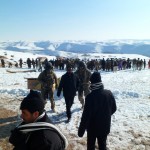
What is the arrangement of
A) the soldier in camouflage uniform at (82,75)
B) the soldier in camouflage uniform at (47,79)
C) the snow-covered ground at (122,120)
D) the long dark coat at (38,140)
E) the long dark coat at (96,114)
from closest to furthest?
1. the long dark coat at (38,140)
2. the long dark coat at (96,114)
3. the snow-covered ground at (122,120)
4. the soldier in camouflage uniform at (47,79)
5. the soldier in camouflage uniform at (82,75)

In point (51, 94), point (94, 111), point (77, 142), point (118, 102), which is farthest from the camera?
point (118, 102)

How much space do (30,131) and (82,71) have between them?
7.07 meters

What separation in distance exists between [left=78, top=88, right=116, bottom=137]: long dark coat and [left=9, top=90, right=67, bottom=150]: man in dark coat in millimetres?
2033

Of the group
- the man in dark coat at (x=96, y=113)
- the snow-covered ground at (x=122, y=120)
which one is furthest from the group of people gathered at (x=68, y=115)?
the snow-covered ground at (x=122, y=120)

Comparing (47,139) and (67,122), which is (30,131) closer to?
(47,139)

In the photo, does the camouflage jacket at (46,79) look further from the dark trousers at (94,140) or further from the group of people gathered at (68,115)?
the dark trousers at (94,140)

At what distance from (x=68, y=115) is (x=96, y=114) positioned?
13.3 feet

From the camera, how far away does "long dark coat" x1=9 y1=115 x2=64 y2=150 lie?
2795mm

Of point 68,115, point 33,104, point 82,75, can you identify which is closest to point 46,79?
point 82,75

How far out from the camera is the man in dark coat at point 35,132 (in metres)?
2.81

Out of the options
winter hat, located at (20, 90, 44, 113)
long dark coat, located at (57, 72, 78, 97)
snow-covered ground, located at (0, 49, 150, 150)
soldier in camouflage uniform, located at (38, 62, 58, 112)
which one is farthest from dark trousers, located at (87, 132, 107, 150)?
soldier in camouflage uniform, located at (38, 62, 58, 112)

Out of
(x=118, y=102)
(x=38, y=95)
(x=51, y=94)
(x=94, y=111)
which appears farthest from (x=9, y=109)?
(x=38, y=95)

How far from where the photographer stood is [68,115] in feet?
29.8

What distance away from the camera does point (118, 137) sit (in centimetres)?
755
